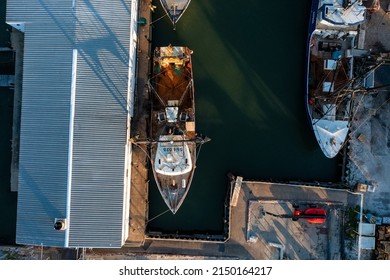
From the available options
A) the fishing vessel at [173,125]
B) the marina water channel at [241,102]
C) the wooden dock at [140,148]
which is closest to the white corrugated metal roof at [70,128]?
the wooden dock at [140,148]

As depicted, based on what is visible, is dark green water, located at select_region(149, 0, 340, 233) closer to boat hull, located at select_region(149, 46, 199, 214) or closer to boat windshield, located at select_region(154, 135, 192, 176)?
boat hull, located at select_region(149, 46, 199, 214)

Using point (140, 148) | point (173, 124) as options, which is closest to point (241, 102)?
point (173, 124)

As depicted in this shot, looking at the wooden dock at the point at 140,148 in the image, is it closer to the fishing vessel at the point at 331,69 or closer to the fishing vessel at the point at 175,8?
the fishing vessel at the point at 175,8

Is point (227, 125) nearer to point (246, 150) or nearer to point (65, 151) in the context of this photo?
point (246, 150)

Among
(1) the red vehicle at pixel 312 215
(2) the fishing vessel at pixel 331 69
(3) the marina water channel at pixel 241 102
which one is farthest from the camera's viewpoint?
(3) the marina water channel at pixel 241 102

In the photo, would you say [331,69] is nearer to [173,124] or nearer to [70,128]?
[173,124]
